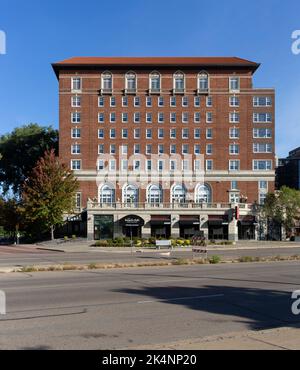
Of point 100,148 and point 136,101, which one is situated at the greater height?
point 136,101

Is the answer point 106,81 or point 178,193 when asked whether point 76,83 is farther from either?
point 178,193

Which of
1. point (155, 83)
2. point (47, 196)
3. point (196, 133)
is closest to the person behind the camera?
point (47, 196)

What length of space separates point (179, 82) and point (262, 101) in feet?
47.0

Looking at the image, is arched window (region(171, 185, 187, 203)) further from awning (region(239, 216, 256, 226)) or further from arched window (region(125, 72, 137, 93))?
arched window (region(125, 72, 137, 93))

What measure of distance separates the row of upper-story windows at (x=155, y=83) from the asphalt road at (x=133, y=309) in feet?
221

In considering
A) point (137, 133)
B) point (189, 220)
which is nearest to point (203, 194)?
point (189, 220)

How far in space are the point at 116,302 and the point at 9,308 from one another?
259 centimetres

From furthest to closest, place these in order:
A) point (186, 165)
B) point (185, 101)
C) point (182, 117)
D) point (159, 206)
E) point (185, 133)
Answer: point (185, 101)
point (182, 117)
point (185, 133)
point (186, 165)
point (159, 206)

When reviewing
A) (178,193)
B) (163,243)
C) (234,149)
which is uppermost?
(234,149)

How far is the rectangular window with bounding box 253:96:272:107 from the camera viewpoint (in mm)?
83688

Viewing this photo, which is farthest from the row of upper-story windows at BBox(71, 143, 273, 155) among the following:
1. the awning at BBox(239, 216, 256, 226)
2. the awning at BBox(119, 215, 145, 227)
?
the awning at BBox(119, 215, 145, 227)

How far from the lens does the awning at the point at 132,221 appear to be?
75.0 metres

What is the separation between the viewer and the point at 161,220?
75688 millimetres

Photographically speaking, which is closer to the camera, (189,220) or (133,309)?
(133,309)
